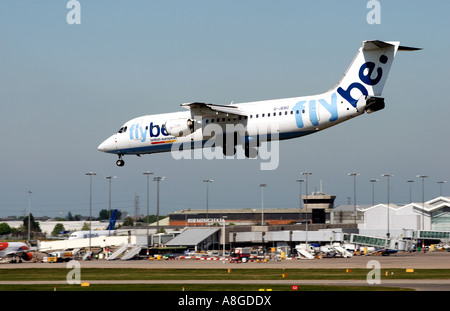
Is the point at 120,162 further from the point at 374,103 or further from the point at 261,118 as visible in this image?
the point at 374,103

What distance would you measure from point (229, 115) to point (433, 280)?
57.7 feet

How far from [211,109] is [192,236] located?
52.2 meters

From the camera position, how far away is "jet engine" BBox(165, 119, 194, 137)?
164 ft

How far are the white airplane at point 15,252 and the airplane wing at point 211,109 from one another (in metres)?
31.6

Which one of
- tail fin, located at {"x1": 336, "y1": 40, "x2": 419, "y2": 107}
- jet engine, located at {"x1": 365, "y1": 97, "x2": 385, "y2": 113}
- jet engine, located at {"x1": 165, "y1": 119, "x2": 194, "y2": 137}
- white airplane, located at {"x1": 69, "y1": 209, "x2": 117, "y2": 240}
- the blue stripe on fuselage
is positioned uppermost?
tail fin, located at {"x1": 336, "y1": 40, "x2": 419, "y2": 107}

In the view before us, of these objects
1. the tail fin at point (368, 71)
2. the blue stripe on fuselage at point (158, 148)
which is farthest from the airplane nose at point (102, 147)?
the tail fin at point (368, 71)

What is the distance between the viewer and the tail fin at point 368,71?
4381cm

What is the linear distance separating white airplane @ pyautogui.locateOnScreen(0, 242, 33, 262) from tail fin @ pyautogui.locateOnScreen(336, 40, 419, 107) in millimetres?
41144

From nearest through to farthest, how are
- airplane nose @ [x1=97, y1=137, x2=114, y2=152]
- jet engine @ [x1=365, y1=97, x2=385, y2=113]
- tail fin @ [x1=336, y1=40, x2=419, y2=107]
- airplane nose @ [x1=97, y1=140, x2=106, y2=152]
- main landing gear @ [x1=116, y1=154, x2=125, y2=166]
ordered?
tail fin @ [x1=336, y1=40, x2=419, y2=107], jet engine @ [x1=365, y1=97, x2=385, y2=113], main landing gear @ [x1=116, y1=154, x2=125, y2=166], airplane nose @ [x1=97, y1=137, x2=114, y2=152], airplane nose @ [x1=97, y1=140, x2=106, y2=152]

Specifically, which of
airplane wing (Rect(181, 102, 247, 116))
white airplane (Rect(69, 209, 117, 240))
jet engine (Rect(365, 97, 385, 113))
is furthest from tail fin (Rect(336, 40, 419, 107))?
white airplane (Rect(69, 209, 117, 240))

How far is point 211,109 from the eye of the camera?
49.1 meters

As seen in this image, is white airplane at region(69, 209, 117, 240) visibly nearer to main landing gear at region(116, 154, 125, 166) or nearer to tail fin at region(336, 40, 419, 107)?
main landing gear at region(116, 154, 125, 166)
